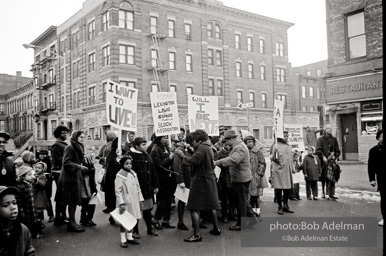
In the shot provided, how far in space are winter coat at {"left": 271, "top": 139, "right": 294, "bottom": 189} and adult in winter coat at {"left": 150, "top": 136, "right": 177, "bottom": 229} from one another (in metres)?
2.44

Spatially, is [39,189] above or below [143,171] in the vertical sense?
below

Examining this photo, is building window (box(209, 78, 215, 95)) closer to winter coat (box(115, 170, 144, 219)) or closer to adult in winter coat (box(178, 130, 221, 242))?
adult in winter coat (box(178, 130, 221, 242))

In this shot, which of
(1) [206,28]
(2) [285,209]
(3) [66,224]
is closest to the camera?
(3) [66,224]

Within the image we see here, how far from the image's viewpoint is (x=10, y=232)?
296 centimetres

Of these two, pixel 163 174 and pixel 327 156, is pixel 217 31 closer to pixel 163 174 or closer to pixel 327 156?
pixel 327 156

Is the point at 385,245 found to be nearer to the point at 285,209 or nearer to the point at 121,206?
the point at 121,206

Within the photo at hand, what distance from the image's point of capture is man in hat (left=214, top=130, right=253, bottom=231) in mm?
6598

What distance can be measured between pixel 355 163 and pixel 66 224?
14.4m

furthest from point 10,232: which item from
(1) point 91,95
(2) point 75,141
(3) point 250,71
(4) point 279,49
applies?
(4) point 279,49

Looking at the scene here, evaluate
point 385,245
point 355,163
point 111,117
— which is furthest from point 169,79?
point 385,245

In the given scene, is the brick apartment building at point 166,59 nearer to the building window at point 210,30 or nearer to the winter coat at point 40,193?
the building window at point 210,30

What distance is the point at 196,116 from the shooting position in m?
8.67

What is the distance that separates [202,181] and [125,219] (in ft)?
4.90

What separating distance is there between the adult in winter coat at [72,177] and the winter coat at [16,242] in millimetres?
3544
